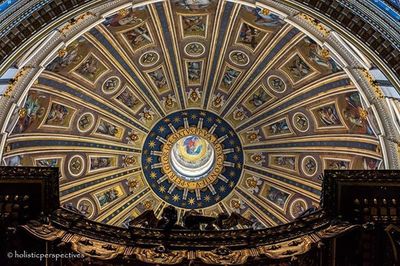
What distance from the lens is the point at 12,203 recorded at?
936cm

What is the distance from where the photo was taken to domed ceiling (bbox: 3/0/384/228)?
20875 mm

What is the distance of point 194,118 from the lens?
26172 mm

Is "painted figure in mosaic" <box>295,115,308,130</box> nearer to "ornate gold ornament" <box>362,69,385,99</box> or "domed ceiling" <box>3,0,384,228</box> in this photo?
"domed ceiling" <box>3,0,384,228</box>

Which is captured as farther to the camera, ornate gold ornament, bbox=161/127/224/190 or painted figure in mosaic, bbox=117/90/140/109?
ornate gold ornament, bbox=161/127/224/190

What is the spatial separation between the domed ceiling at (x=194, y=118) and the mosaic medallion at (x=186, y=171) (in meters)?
0.04

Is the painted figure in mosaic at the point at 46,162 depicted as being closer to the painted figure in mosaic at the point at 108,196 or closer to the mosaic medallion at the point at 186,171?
the painted figure in mosaic at the point at 108,196

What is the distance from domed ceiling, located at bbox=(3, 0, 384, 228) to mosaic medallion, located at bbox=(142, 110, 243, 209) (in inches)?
1.6

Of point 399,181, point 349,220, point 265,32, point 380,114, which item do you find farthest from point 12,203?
point 265,32

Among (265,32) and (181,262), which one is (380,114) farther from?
(181,262)

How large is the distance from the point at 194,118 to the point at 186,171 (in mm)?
2161

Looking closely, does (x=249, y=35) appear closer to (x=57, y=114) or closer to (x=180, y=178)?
(x=57, y=114)

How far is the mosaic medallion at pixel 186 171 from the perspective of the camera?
25969mm

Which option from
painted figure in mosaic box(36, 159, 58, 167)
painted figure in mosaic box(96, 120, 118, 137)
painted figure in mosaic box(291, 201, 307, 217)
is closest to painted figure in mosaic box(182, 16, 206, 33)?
painted figure in mosaic box(96, 120, 118, 137)

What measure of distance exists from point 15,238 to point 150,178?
662 inches
